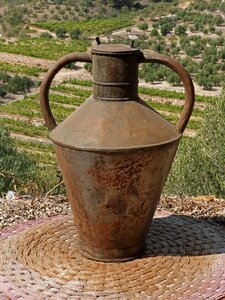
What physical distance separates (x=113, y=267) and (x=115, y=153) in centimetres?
123

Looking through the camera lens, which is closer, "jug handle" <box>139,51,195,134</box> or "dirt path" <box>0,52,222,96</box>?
"jug handle" <box>139,51,195,134</box>

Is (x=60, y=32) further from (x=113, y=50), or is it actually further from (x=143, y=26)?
(x=113, y=50)

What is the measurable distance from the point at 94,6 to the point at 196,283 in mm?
75495

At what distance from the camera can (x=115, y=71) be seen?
576 centimetres

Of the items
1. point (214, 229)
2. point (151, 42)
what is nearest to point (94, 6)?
point (151, 42)

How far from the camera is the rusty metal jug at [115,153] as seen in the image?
561 cm

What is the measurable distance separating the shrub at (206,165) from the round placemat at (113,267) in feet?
21.7

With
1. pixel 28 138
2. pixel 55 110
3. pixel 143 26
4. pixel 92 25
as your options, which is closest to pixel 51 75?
pixel 28 138

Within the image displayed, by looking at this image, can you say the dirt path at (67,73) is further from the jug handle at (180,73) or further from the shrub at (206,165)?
the jug handle at (180,73)

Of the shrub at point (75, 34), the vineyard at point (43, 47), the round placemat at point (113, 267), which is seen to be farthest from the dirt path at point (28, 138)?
the shrub at point (75, 34)

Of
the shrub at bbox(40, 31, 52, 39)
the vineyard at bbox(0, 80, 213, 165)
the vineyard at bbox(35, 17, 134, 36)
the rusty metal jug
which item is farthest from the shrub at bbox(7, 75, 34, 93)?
the rusty metal jug

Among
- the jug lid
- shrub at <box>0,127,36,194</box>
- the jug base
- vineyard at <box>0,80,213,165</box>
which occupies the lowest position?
vineyard at <box>0,80,213,165</box>

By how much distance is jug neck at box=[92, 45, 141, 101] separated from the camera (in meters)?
5.74

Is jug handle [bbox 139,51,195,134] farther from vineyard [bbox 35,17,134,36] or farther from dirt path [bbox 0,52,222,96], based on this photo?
vineyard [bbox 35,17,134,36]
